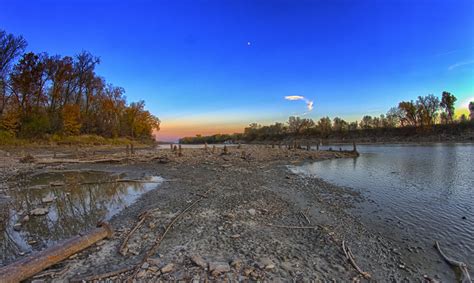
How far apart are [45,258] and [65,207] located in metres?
5.76

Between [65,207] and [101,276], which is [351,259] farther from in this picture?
[65,207]

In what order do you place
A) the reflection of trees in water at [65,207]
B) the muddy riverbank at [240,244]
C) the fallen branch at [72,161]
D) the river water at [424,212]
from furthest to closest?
1. the fallen branch at [72,161]
2. the reflection of trees in water at [65,207]
3. the river water at [424,212]
4. the muddy riverbank at [240,244]

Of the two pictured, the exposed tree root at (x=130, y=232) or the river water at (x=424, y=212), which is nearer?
the exposed tree root at (x=130, y=232)

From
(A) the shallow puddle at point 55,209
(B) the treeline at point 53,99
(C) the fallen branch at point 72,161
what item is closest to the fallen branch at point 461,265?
(A) the shallow puddle at point 55,209

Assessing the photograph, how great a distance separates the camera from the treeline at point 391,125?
85.9 m

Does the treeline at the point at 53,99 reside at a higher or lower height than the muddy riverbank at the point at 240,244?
higher

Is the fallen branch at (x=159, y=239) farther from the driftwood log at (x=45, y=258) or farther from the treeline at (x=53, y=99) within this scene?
the treeline at (x=53, y=99)

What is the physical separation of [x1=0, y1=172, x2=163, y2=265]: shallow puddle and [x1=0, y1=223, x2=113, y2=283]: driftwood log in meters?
1.26

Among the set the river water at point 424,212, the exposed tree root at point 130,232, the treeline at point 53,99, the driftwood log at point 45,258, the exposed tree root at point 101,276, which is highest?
the treeline at point 53,99

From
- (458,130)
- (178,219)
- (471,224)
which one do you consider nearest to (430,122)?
(458,130)

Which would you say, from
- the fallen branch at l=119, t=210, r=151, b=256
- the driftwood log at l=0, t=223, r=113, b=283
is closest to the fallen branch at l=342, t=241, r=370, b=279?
the fallen branch at l=119, t=210, r=151, b=256

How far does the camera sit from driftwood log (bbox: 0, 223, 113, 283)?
3846 millimetres

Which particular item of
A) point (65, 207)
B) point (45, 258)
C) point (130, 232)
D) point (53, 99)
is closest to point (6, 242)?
point (45, 258)

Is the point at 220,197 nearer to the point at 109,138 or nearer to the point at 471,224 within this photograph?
the point at 471,224
